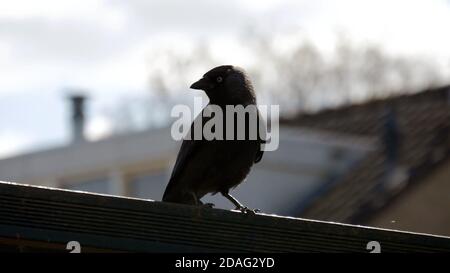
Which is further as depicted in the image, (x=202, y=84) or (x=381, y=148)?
(x=381, y=148)

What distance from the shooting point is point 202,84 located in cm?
1061

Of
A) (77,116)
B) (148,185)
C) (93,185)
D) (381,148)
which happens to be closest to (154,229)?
(148,185)

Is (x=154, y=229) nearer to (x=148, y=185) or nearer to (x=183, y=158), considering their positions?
(x=183, y=158)

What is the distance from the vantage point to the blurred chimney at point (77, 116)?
31578 mm

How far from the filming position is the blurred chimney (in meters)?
31.6

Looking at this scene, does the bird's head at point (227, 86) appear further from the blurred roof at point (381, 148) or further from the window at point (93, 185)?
the window at point (93, 185)

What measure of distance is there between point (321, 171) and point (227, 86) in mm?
17423

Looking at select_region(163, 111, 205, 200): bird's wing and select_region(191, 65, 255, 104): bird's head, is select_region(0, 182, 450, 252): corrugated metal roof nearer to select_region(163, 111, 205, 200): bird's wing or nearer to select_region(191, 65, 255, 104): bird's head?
select_region(163, 111, 205, 200): bird's wing

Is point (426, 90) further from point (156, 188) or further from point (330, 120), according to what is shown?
point (156, 188)

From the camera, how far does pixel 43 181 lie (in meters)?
27.6

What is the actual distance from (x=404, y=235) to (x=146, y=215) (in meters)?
1.46

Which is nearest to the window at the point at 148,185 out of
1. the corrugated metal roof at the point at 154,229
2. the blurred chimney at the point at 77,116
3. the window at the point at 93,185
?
the window at the point at 93,185

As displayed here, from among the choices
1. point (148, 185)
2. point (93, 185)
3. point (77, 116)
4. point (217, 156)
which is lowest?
point (217, 156)
